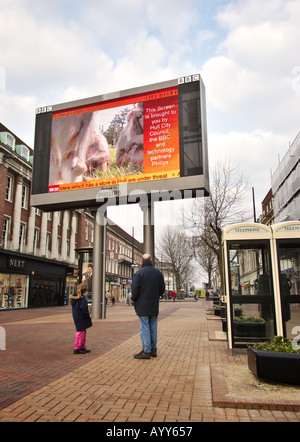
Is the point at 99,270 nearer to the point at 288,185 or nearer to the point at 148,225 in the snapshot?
the point at 148,225

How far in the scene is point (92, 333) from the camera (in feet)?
35.9

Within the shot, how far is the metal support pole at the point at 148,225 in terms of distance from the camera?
49.5ft

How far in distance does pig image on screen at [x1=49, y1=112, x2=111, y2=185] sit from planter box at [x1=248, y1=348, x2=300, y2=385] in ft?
38.8

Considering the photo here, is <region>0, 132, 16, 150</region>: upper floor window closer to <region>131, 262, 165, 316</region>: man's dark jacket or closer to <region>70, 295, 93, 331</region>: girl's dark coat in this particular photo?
<region>70, 295, 93, 331</region>: girl's dark coat

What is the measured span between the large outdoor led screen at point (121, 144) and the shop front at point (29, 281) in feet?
32.8

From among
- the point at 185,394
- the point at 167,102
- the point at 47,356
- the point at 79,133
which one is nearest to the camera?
the point at 185,394

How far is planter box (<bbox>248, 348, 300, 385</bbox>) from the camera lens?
174 inches

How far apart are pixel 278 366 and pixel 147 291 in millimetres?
2945

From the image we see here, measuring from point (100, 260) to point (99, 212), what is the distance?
7.38 feet

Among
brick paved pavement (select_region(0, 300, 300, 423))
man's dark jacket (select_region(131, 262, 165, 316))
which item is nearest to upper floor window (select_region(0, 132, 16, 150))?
brick paved pavement (select_region(0, 300, 300, 423))

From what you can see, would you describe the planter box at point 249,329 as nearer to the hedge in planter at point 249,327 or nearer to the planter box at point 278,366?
the hedge in planter at point 249,327
